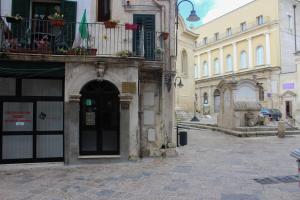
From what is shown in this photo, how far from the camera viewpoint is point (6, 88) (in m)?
9.56

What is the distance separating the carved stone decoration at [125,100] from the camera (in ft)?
32.4

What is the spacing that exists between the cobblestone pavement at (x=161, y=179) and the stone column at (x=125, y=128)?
49 cm

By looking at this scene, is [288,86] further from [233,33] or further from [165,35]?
[165,35]

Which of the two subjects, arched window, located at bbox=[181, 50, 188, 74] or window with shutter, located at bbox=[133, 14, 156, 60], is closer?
window with shutter, located at bbox=[133, 14, 156, 60]

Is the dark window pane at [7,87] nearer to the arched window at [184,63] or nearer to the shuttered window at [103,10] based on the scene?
the shuttered window at [103,10]

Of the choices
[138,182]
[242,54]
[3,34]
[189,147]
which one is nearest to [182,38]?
[242,54]

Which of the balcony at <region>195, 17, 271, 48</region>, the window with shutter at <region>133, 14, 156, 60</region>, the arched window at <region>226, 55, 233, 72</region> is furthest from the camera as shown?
the arched window at <region>226, 55, 233, 72</region>

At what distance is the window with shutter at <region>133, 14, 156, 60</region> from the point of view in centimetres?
1123

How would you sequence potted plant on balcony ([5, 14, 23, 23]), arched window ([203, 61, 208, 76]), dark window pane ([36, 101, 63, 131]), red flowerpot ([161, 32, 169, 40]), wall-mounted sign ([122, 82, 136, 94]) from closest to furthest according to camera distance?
potted plant on balcony ([5, 14, 23, 23]) → dark window pane ([36, 101, 63, 131]) → wall-mounted sign ([122, 82, 136, 94]) → red flowerpot ([161, 32, 169, 40]) → arched window ([203, 61, 208, 76])

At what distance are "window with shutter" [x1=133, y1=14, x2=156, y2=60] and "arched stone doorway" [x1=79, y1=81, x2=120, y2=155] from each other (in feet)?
6.72

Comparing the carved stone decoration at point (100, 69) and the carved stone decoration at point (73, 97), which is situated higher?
the carved stone decoration at point (100, 69)

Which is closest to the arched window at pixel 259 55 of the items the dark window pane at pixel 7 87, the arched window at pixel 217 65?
the arched window at pixel 217 65

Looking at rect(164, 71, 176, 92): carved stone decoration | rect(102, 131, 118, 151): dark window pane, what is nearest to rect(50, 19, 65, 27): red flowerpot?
rect(102, 131, 118, 151): dark window pane

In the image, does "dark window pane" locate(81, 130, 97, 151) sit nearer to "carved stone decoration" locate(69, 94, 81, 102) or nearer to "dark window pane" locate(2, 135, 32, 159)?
"carved stone decoration" locate(69, 94, 81, 102)
